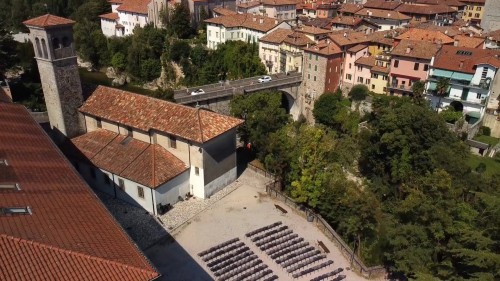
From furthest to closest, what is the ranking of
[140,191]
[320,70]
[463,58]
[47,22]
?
[320,70]
[463,58]
[47,22]
[140,191]

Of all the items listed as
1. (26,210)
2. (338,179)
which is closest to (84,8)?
(338,179)

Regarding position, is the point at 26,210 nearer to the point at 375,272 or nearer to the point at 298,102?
the point at 375,272

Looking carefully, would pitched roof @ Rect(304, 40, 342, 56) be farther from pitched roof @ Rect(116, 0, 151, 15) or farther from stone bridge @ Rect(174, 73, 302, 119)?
pitched roof @ Rect(116, 0, 151, 15)

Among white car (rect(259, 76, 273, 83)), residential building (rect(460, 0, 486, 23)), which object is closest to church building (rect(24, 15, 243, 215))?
white car (rect(259, 76, 273, 83))

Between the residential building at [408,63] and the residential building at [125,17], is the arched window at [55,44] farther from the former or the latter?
the residential building at [125,17]

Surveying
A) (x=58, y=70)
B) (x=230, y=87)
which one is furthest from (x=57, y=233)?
(x=230, y=87)

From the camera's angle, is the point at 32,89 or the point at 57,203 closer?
the point at 57,203

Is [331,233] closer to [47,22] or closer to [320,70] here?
[47,22]
